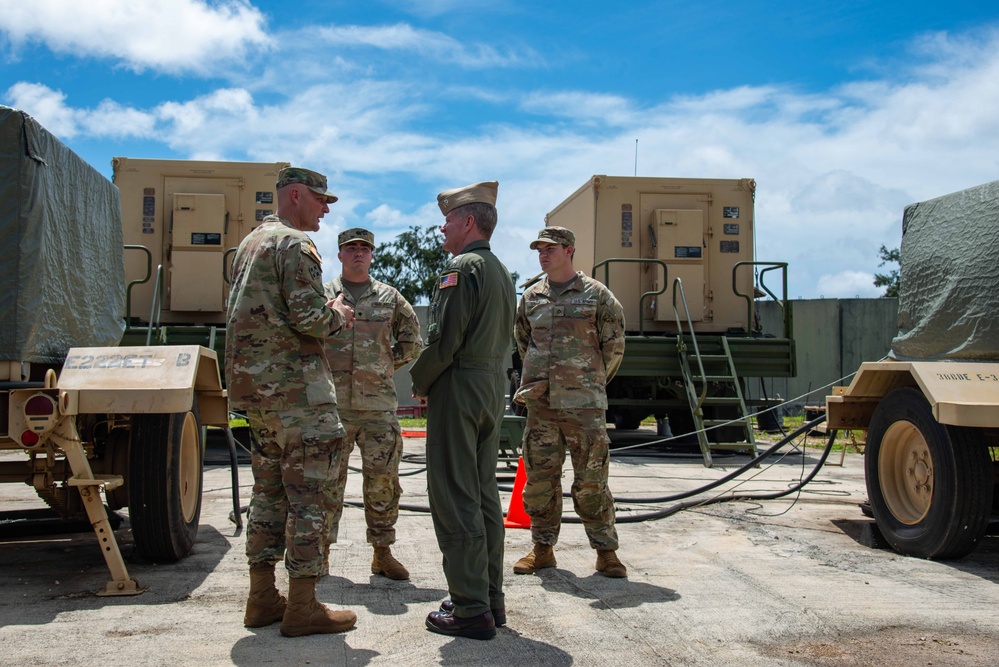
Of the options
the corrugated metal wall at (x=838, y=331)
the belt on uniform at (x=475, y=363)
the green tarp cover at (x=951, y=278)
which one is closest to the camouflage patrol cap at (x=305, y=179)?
the belt on uniform at (x=475, y=363)

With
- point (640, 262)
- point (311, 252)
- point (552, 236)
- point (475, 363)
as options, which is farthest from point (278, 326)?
point (640, 262)

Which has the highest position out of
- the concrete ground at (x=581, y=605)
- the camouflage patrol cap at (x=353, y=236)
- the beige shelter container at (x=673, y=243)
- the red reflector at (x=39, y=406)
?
the beige shelter container at (x=673, y=243)

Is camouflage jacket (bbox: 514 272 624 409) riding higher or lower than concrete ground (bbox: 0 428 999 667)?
higher

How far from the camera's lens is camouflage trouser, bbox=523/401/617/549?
4.76 metres

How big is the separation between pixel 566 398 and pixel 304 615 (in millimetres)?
1855

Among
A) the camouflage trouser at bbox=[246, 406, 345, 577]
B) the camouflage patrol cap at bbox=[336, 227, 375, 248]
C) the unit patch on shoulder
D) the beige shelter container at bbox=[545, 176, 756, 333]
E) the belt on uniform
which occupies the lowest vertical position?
the camouflage trouser at bbox=[246, 406, 345, 577]

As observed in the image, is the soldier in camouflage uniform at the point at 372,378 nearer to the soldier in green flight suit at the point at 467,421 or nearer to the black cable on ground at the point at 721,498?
the soldier in green flight suit at the point at 467,421

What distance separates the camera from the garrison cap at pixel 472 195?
3795 millimetres

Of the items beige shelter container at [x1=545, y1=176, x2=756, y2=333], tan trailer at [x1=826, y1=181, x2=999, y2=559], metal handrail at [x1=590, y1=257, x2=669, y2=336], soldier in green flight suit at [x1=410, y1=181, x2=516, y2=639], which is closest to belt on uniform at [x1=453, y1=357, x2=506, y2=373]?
soldier in green flight suit at [x1=410, y1=181, x2=516, y2=639]

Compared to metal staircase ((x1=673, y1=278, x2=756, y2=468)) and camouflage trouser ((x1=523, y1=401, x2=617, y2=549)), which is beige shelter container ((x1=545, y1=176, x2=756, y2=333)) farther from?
camouflage trouser ((x1=523, y1=401, x2=617, y2=549))

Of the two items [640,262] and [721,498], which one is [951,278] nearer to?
[721,498]

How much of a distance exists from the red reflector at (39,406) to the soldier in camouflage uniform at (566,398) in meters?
2.28

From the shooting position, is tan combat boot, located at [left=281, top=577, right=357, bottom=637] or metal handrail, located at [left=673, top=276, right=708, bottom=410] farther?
metal handrail, located at [left=673, top=276, right=708, bottom=410]

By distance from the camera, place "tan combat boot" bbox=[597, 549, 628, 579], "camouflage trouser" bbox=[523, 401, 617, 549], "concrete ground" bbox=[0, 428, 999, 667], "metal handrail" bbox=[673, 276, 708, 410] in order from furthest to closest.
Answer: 1. "metal handrail" bbox=[673, 276, 708, 410]
2. "camouflage trouser" bbox=[523, 401, 617, 549]
3. "tan combat boot" bbox=[597, 549, 628, 579]
4. "concrete ground" bbox=[0, 428, 999, 667]
